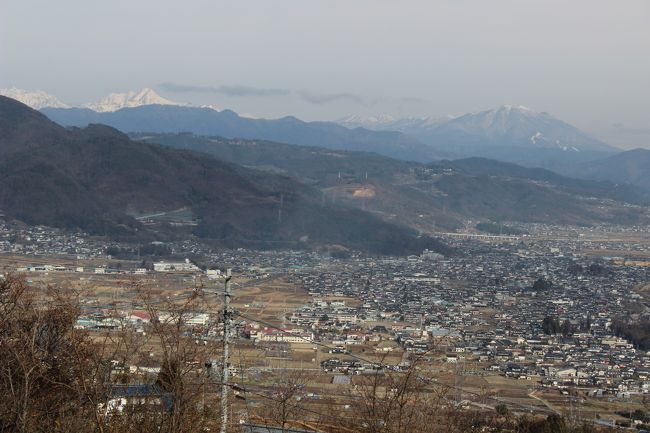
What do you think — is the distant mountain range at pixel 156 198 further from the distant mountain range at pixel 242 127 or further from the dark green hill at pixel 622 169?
the distant mountain range at pixel 242 127

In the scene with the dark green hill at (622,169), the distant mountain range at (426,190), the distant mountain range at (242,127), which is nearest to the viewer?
the distant mountain range at (426,190)

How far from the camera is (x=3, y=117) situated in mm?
48906

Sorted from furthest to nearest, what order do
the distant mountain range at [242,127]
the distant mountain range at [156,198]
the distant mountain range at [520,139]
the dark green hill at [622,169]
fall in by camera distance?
the distant mountain range at [520,139] → the distant mountain range at [242,127] → the dark green hill at [622,169] → the distant mountain range at [156,198]

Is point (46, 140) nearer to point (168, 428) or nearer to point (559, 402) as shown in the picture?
point (559, 402)

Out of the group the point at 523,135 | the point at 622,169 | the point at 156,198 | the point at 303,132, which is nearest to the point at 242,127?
the point at 303,132

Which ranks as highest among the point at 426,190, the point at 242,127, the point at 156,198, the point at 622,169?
the point at 242,127

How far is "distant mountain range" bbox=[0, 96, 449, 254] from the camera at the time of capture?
124ft

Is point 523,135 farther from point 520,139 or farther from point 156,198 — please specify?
point 156,198

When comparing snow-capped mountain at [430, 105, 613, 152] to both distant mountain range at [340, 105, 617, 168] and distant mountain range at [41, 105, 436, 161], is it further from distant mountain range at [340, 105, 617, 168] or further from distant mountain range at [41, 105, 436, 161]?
distant mountain range at [41, 105, 436, 161]

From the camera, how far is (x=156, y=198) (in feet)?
140

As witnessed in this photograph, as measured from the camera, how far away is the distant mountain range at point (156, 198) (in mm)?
37781

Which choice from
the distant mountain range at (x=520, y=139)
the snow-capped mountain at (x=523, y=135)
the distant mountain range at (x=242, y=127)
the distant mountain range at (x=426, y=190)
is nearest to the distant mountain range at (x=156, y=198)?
the distant mountain range at (x=426, y=190)

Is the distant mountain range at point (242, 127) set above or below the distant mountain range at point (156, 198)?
above

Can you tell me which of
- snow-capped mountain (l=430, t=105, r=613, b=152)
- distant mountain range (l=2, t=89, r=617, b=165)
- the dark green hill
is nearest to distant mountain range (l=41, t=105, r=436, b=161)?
distant mountain range (l=2, t=89, r=617, b=165)
